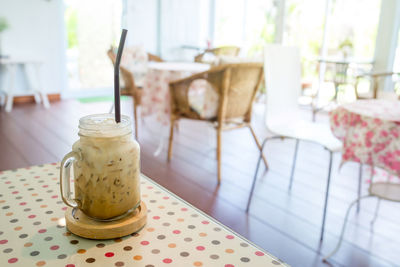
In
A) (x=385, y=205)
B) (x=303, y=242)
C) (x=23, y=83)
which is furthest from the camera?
(x=23, y=83)

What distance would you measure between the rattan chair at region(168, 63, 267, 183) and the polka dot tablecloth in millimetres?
1922

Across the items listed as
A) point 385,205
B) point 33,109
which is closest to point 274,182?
point 385,205

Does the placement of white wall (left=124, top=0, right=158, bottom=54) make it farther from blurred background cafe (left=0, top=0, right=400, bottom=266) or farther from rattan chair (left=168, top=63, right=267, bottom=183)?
rattan chair (left=168, top=63, right=267, bottom=183)

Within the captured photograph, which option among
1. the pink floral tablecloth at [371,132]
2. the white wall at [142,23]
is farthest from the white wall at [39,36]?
the pink floral tablecloth at [371,132]

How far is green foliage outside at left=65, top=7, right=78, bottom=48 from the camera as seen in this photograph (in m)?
5.63

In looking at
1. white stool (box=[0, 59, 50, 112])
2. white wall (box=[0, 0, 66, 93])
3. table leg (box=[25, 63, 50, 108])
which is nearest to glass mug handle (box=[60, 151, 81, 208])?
white stool (box=[0, 59, 50, 112])

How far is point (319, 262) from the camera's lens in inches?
70.3

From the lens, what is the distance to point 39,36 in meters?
5.32

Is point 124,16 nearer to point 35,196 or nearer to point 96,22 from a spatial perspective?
point 96,22

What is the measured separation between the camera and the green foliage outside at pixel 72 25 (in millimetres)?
5629

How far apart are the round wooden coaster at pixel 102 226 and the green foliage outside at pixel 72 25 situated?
5530mm

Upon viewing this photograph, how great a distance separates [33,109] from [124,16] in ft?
7.00

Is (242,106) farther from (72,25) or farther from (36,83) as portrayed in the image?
(72,25)

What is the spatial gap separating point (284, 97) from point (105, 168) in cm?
200
